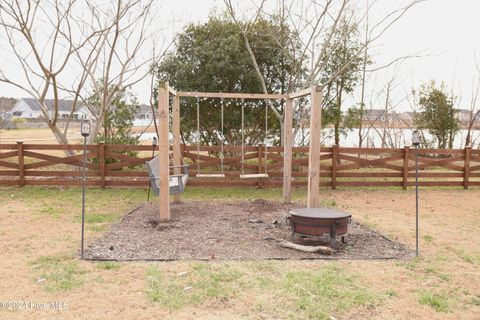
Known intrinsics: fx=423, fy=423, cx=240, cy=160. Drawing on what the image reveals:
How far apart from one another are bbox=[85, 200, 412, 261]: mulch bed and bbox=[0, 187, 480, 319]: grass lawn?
0.25m

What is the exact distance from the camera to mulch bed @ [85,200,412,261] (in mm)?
4898

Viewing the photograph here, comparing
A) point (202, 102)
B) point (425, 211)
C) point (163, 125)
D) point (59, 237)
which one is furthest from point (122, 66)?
point (425, 211)

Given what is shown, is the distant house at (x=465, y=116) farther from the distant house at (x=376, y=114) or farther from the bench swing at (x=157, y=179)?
the bench swing at (x=157, y=179)

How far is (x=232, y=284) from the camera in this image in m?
3.93

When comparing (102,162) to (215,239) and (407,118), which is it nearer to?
(215,239)

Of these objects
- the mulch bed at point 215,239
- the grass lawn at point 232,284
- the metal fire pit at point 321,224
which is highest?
the metal fire pit at point 321,224

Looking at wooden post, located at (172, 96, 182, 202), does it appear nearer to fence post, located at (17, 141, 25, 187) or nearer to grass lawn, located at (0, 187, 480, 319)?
grass lawn, located at (0, 187, 480, 319)

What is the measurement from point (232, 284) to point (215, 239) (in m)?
1.66

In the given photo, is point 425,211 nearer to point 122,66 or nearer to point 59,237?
point 59,237

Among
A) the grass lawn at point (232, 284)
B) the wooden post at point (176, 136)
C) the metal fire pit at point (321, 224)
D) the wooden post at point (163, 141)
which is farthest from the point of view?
the wooden post at point (176, 136)

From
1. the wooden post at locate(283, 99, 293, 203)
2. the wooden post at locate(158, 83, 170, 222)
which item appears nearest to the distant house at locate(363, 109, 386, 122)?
the wooden post at locate(283, 99, 293, 203)

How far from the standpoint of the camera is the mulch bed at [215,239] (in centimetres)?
490

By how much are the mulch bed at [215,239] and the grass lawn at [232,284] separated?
253 mm

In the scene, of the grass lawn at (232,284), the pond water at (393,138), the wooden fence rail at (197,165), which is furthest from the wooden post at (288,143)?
the pond water at (393,138)
